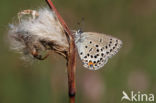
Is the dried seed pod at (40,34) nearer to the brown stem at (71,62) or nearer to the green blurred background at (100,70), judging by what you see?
the brown stem at (71,62)

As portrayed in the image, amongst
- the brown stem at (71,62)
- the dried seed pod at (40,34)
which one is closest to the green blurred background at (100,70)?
the dried seed pod at (40,34)

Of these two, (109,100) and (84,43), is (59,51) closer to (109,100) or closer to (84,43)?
(84,43)

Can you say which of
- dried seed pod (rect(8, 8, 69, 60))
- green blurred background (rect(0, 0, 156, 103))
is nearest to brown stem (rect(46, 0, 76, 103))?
dried seed pod (rect(8, 8, 69, 60))

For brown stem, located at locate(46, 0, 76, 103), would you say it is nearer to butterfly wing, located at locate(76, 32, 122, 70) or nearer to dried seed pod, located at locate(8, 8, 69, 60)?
dried seed pod, located at locate(8, 8, 69, 60)

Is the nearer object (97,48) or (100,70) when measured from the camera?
(97,48)

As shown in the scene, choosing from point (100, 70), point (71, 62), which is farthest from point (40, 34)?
point (100, 70)

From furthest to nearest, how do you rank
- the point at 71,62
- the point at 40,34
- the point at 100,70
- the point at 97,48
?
the point at 100,70
the point at 97,48
the point at 40,34
the point at 71,62

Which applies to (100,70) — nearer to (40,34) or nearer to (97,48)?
(97,48)

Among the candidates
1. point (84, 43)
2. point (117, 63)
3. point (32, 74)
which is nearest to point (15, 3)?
point (32, 74)
